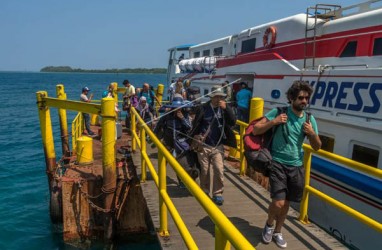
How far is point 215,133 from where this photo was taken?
502 cm

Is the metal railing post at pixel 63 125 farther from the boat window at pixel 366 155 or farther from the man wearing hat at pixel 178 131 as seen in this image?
the boat window at pixel 366 155

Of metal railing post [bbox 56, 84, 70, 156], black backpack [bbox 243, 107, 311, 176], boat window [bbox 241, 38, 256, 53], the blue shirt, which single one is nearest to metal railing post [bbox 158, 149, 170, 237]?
black backpack [bbox 243, 107, 311, 176]

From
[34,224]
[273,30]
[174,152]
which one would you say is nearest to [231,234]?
[174,152]

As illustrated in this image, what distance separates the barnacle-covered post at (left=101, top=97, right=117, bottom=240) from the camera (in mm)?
6426

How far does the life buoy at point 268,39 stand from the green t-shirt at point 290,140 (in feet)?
17.3

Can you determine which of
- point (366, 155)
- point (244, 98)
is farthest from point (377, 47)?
point (244, 98)

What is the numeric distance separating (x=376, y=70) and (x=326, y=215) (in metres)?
2.78

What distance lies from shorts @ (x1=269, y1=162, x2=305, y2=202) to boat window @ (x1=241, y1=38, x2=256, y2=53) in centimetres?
676

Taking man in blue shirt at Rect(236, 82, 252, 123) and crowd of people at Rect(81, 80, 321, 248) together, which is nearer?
crowd of people at Rect(81, 80, 321, 248)

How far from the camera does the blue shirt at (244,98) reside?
9578mm

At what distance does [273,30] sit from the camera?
8406 millimetres

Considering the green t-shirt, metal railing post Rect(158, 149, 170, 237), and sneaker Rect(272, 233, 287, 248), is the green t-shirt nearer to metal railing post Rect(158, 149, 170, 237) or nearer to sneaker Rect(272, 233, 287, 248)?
sneaker Rect(272, 233, 287, 248)

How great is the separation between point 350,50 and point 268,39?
2.55 meters

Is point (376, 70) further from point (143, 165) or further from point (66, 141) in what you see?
point (66, 141)
